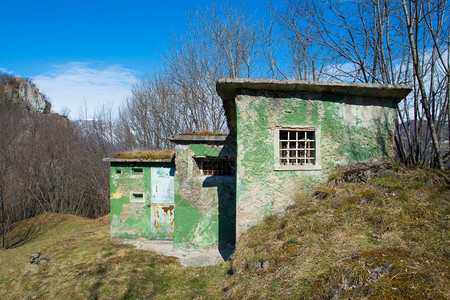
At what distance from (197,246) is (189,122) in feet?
36.0

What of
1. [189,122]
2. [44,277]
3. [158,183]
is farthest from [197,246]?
[189,122]

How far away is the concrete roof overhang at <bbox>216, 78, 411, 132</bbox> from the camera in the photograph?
16.9 ft

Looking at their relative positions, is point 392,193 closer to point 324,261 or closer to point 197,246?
point 324,261

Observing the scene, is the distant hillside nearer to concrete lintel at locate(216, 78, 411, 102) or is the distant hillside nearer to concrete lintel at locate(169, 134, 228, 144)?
concrete lintel at locate(169, 134, 228, 144)

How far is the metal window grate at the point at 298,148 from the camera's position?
17.9 ft

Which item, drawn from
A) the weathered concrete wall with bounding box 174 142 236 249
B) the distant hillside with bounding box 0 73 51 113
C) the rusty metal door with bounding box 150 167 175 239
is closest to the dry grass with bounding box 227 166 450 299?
the weathered concrete wall with bounding box 174 142 236 249

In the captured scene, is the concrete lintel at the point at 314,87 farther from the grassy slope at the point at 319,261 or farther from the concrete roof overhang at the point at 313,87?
the grassy slope at the point at 319,261

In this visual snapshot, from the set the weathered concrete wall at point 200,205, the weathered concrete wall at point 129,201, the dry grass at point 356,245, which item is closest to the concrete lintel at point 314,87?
the dry grass at point 356,245

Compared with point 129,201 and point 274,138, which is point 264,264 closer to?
point 274,138

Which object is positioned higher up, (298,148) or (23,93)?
(23,93)

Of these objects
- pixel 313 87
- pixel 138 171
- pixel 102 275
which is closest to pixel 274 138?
pixel 313 87

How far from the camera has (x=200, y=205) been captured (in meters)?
7.64

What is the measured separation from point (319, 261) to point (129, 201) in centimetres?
747

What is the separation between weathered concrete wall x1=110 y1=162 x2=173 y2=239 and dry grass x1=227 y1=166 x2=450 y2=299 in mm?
5256
